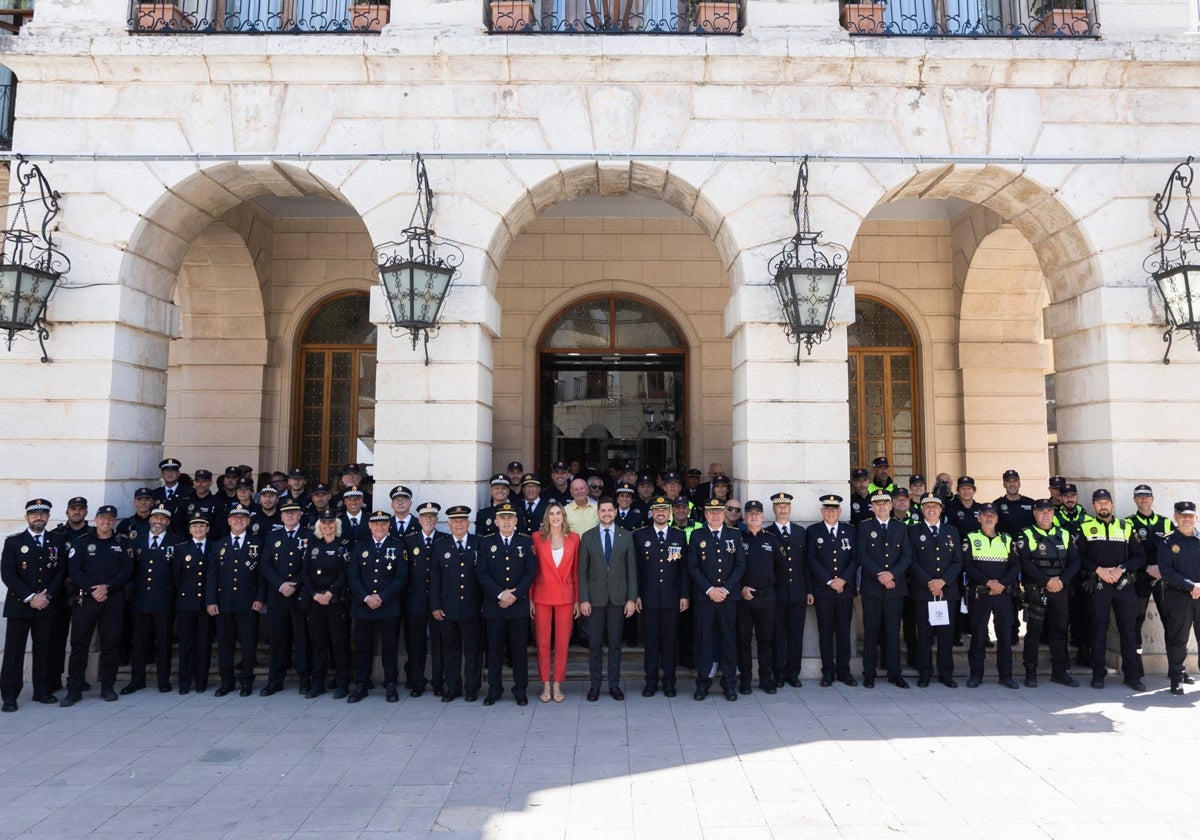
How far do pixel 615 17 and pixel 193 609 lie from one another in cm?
799

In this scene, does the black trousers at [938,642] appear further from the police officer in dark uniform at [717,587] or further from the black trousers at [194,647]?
the black trousers at [194,647]

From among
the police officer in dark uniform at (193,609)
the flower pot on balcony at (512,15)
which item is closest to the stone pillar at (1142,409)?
the flower pot on balcony at (512,15)

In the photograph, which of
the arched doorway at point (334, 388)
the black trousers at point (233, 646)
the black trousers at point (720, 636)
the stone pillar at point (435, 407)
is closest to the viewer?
the black trousers at point (720, 636)

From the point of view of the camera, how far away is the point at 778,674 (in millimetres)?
7293

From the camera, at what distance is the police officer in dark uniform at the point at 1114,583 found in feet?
23.7

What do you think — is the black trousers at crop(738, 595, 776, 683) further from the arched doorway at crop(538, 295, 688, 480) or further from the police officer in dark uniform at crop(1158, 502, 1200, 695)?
the arched doorway at crop(538, 295, 688, 480)

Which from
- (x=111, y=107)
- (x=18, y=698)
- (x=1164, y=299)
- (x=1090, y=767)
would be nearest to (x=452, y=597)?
(x=18, y=698)

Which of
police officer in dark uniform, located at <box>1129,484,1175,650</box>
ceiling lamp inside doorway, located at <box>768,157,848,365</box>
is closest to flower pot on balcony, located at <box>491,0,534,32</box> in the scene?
ceiling lamp inside doorway, located at <box>768,157,848,365</box>

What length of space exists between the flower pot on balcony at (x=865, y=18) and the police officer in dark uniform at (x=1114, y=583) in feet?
18.4

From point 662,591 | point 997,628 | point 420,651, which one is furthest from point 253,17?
point 997,628

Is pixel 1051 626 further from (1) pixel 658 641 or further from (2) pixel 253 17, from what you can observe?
(2) pixel 253 17

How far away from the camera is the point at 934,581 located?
712 cm

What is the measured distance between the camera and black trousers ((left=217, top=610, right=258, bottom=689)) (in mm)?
7141

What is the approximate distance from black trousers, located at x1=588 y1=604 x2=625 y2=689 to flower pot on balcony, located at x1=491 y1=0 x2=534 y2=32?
21.1 feet
